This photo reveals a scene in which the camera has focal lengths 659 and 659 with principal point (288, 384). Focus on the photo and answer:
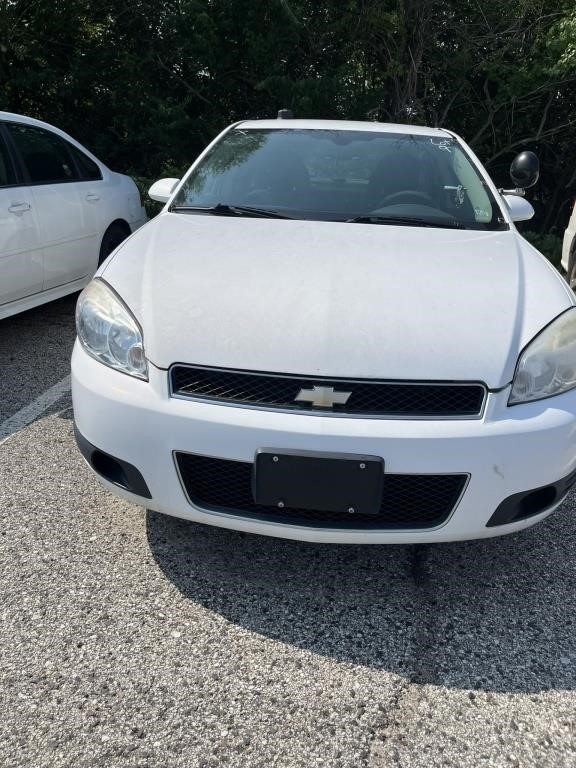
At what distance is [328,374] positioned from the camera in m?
1.81

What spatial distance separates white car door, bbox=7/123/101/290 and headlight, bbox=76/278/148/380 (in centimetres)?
217

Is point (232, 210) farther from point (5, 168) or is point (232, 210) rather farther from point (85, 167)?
point (85, 167)

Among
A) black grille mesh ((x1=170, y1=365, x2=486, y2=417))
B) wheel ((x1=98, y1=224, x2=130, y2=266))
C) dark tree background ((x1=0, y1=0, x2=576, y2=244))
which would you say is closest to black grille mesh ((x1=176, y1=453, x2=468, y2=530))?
black grille mesh ((x1=170, y1=365, x2=486, y2=417))

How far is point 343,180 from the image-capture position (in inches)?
120

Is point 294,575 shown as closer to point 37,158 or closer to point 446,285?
point 446,285

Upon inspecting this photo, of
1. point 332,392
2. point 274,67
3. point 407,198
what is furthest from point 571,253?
point 274,67

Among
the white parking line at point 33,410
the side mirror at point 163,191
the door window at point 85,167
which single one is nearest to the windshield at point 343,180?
the side mirror at point 163,191

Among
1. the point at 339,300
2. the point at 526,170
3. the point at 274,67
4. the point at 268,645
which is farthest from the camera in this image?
the point at 274,67

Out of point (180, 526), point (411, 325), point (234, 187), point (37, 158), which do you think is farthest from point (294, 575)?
point (37, 158)

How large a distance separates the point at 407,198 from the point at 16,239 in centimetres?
229

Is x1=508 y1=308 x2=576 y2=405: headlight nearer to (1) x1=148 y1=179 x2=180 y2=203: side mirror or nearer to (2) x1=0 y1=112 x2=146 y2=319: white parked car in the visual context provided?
(1) x1=148 y1=179 x2=180 y2=203: side mirror

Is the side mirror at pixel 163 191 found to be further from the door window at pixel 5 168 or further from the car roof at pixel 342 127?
the door window at pixel 5 168

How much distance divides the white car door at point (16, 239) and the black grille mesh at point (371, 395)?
8.16 feet

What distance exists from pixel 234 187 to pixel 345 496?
1780mm
